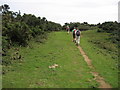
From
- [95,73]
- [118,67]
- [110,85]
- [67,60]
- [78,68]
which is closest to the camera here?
[110,85]

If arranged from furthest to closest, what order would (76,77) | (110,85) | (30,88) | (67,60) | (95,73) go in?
(67,60)
(95,73)
(76,77)
(110,85)
(30,88)

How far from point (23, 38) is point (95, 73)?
13377 mm

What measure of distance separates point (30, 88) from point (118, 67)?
27.2 feet

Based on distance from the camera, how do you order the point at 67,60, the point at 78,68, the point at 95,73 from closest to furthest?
1. the point at 95,73
2. the point at 78,68
3. the point at 67,60

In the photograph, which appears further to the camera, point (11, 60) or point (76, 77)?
point (11, 60)

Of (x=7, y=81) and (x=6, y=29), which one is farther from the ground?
(x=6, y=29)

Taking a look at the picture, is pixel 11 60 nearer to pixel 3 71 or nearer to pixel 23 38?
pixel 3 71

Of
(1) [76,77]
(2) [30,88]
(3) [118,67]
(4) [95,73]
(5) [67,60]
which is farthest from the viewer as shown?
(5) [67,60]

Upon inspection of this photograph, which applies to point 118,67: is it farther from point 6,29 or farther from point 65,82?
point 6,29

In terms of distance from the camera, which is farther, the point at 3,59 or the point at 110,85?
the point at 3,59

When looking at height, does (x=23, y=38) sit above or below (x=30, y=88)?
above

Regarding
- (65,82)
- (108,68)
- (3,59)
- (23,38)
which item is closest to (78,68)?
(108,68)

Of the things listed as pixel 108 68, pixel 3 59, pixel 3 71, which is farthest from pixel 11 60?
pixel 108 68

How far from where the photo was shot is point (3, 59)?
50.5 feet
